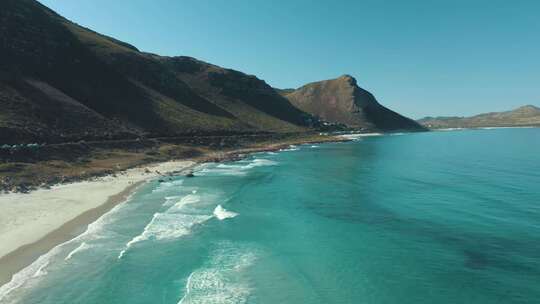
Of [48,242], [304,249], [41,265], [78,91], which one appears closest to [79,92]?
[78,91]

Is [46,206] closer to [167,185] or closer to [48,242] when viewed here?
[48,242]

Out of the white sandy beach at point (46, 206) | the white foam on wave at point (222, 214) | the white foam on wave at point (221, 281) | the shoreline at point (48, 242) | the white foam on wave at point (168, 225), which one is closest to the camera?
the white foam on wave at point (221, 281)

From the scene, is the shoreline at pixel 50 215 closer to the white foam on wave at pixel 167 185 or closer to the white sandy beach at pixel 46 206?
the white sandy beach at pixel 46 206

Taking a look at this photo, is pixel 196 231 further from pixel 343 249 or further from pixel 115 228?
pixel 343 249

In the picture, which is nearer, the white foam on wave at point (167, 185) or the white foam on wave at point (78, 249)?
the white foam on wave at point (78, 249)

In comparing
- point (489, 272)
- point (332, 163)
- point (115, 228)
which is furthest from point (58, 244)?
point (332, 163)

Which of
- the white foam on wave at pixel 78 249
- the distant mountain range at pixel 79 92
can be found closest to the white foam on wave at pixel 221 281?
the white foam on wave at pixel 78 249

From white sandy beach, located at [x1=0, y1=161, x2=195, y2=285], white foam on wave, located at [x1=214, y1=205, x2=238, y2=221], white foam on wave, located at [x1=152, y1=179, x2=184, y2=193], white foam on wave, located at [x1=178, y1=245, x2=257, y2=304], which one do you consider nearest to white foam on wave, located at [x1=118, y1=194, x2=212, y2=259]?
white foam on wave, located at [x1=214, y1=205, x2=238, y2=221]
